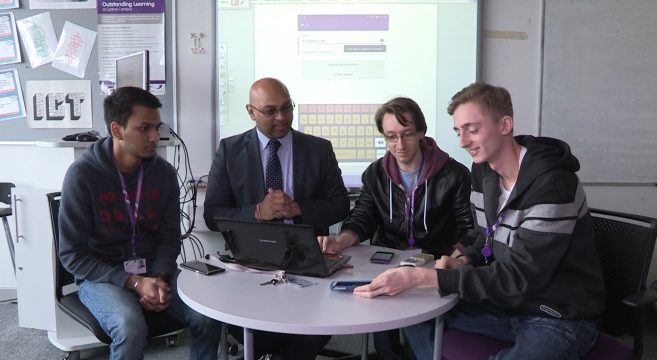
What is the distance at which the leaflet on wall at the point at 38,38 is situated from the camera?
134 inches

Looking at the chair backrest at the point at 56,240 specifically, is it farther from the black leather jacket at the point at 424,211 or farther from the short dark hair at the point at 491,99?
the short dark hair at the point at 491,99

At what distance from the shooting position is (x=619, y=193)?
11.1ft

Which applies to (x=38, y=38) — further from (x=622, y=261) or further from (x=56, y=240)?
(x=622, y=261)

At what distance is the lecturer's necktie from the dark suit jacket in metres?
0.04

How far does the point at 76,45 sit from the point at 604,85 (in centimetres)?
329

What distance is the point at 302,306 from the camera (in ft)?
4.79

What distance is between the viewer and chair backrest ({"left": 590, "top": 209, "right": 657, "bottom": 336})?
5.72 ft

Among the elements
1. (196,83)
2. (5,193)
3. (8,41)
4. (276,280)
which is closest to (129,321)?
(276,280)

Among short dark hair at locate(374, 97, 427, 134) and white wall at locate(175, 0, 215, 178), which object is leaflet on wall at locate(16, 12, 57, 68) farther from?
short dark hair at locate(374, 97, 427, 134)

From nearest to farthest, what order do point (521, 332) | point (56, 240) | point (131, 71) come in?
point (521, 332) → point (56, 240) → point (131, 71)

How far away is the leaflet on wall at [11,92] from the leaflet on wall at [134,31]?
0.58 metres

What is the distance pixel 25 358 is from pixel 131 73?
155 centimetres

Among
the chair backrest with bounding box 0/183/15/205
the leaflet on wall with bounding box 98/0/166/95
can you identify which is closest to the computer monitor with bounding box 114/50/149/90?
the leaflet on wall with bounding box 98/0/166/95

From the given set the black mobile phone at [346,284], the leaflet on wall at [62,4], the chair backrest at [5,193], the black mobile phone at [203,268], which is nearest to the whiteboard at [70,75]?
the leaflet on wall at [62,4]
